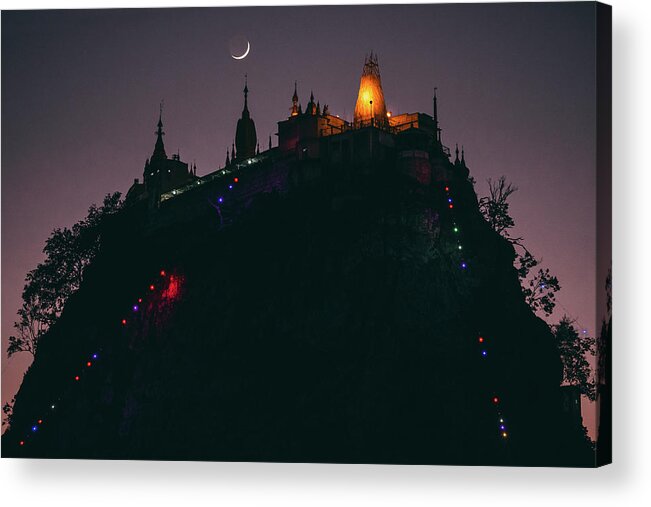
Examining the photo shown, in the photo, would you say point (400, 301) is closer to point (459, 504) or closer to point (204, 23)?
point (459, 504)

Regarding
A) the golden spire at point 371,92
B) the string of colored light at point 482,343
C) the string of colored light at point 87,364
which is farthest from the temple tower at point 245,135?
the string of colored light at point 482,343

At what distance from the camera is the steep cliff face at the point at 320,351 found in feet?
32.4

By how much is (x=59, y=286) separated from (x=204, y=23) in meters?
2.90

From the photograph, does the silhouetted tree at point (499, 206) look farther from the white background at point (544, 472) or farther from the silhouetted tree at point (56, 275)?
the silhouetted tree at point (56, 275)

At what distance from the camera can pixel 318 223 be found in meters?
10.9

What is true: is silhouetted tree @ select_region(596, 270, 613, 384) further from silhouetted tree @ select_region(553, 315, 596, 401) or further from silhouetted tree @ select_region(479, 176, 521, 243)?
silhouetted tree @ select_region(479, 176, 521, 243)

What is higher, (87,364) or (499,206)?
(499,206)

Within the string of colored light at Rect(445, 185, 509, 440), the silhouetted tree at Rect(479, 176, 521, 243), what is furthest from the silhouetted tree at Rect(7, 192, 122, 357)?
the silhouetted tree at Rect(479, 176, 521, 243)

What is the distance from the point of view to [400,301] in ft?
33.8

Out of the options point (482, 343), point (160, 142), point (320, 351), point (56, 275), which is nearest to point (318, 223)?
point (320, 351)

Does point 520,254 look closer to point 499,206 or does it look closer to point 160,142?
point 499,206

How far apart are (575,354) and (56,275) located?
4.88 m

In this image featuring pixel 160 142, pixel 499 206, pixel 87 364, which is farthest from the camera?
pixel 87 364

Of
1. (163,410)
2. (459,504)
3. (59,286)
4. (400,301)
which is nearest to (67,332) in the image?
(59,286)
